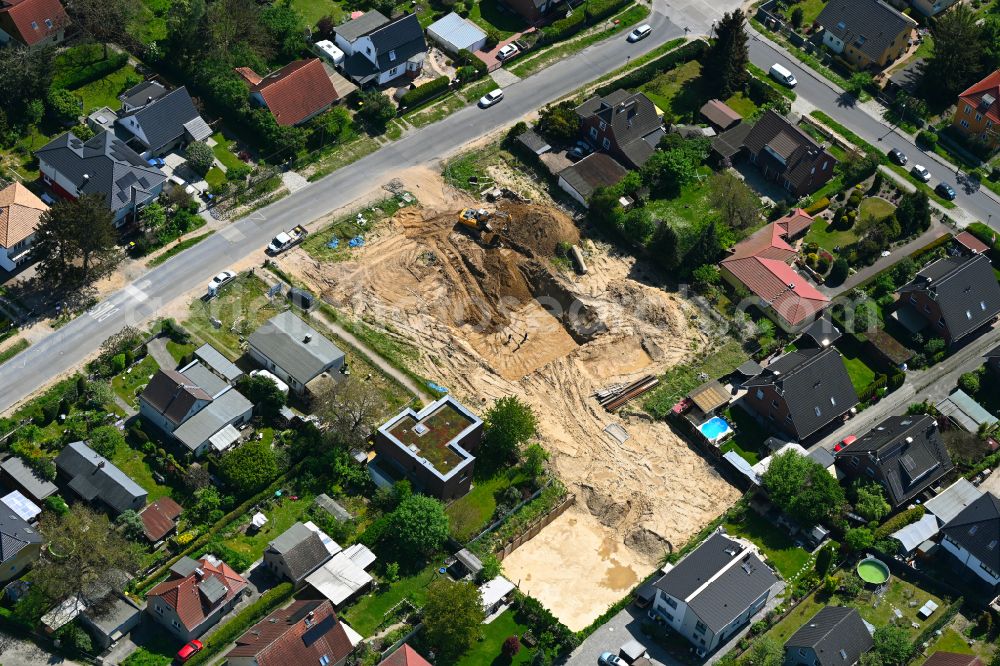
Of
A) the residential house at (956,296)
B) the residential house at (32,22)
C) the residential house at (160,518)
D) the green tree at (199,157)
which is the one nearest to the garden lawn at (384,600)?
the residential house at (160,518)

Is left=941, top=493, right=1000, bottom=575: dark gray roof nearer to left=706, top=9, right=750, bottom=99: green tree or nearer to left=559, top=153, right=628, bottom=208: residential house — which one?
left=559, top=153, right=628, bottom=208: residential house

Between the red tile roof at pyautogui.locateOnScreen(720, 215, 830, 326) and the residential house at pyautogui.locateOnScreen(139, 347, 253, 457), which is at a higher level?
the red tile roof at pyautogui.locateOnScreen(720, 215, 830, 326)

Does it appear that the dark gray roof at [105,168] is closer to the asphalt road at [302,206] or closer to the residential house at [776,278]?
the asphalt road at [302,206]

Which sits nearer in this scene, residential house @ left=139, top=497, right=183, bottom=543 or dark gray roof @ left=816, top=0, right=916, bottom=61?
residential house @ left=139, top=497, right=183, bottom=543

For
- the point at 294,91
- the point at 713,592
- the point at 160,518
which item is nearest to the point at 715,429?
the point at 713,592

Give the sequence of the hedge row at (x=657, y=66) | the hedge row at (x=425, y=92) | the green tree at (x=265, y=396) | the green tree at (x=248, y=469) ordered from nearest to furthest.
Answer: the green tree at (x=248, y=469) < the green tree at (x=265, y=396) < the hedge row at (x=425, y=92) < the hedge row at (x=657, y=66)


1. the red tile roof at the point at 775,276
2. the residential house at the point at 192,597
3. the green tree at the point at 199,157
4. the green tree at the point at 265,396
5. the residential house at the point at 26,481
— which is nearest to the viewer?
the residential house at the point at 192,597

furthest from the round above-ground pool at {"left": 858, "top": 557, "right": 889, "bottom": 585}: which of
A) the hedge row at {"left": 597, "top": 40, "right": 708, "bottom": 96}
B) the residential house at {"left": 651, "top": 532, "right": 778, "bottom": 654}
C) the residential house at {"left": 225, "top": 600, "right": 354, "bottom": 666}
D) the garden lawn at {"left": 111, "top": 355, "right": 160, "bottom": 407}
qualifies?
the garden lawn at {"left": 111, "top": 355, "right": 160, "bottom": 407}
